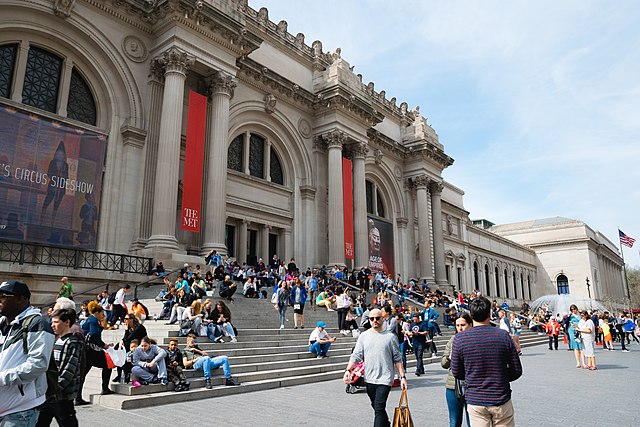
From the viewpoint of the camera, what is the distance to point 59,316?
434 cm

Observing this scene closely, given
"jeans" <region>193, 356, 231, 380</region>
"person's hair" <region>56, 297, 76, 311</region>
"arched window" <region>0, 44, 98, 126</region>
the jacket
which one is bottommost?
"jeans" <region>193, 356, 231, 380</region>

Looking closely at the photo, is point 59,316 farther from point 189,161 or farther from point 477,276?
point 477,276

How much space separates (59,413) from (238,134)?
22085 millimetres

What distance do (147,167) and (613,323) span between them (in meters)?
23.8

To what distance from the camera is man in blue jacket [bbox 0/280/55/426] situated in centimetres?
313

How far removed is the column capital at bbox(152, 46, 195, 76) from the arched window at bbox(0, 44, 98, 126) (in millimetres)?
3232

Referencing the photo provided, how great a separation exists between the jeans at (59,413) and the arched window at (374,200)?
3135 cm

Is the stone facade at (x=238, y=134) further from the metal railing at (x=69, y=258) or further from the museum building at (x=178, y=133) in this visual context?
the metal railing at (x=69, y=258)

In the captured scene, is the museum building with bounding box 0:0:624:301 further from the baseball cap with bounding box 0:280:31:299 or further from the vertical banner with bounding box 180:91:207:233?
the baseball cap with bounding box 0:280:31:299

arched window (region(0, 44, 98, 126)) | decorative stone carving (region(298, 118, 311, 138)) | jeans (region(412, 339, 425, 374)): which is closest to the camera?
jeans (region(412, 339, 425, 374))

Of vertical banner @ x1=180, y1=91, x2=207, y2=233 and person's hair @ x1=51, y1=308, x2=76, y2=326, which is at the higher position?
vertical banner @ x1=180, y1=91, x2=207, y2=233

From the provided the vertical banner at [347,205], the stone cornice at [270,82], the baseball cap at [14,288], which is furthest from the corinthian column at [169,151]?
the baseball cap at [14,288]

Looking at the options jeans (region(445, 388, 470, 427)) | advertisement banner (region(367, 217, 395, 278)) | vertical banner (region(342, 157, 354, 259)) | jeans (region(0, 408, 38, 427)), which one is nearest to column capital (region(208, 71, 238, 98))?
vertical banner (region(342, 157, 354, 259))

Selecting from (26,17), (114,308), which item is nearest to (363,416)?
(114,308)
